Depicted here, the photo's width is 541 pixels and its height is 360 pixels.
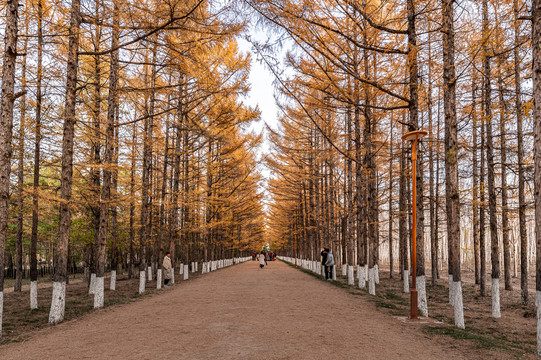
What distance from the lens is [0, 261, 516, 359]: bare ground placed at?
511 centimetres

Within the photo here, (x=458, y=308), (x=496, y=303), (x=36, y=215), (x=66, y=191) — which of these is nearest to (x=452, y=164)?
(x=458, y=308)

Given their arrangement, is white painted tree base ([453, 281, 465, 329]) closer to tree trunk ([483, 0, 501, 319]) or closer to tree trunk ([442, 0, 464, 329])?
tree trunk ([442, 0, 464, 329])

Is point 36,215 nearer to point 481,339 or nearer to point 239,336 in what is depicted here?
point 239,336

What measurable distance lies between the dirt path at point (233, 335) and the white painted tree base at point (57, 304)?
426 mm

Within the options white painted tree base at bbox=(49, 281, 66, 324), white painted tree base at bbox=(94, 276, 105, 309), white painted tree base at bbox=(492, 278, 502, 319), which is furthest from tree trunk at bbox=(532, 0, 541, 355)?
white painted tree base at bbox=(94, 276, 105, 309)

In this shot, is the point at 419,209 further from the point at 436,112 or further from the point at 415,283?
the point at 436,112

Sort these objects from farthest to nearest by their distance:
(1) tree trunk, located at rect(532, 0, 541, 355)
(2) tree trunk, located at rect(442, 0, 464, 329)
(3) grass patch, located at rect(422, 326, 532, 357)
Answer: (2) tree trunk, located at rect(442, 0, 464, 329) → (3) grass patch, located at rect(422, 326, 532, 357) → (1) tree trunk, located at rect(532, 0, 541, 355)

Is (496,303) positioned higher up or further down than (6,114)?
further down

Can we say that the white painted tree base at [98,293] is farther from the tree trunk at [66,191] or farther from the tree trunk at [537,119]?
the tree trunk at [537,119]

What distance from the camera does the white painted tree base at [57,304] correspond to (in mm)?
7883

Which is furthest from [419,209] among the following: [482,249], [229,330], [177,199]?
[177,199]

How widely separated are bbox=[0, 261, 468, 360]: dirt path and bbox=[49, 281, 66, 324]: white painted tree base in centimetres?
43

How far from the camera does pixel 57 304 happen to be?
8.01 metres

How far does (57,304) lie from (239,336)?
502cm
